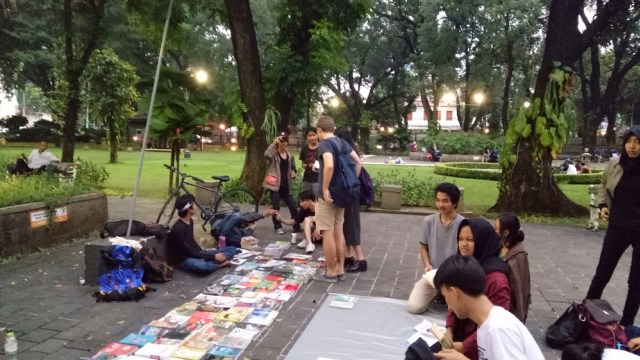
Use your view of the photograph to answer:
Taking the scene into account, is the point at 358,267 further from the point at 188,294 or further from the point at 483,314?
the point at 483,314

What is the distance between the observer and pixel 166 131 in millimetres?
11070

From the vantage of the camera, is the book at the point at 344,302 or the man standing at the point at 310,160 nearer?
the book at the point at 344,302

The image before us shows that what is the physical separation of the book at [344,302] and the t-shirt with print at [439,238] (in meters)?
0.91

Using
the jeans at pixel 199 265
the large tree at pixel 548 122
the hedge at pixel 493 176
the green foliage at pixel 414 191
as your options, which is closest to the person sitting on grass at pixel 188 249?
the jeans at pixel 199 265

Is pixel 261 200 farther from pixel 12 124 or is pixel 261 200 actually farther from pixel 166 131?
pixel 12 124

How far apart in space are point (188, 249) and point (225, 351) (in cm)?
230

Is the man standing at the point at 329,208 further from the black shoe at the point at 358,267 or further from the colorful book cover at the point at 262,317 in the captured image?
the colorful book cover at the point at 262,317

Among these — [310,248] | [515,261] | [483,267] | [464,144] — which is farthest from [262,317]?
[464,144]

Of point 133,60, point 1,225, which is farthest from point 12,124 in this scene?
point 1,225

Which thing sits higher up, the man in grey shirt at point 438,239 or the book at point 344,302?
the man in grey shirt at point 438,239

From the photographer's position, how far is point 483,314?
2.53 m

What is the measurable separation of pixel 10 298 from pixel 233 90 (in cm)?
795

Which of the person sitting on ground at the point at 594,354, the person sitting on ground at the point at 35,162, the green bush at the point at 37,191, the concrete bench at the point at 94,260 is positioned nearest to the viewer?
the person sitting on ground at the point at 594,354

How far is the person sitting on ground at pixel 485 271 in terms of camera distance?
325 centimetres
